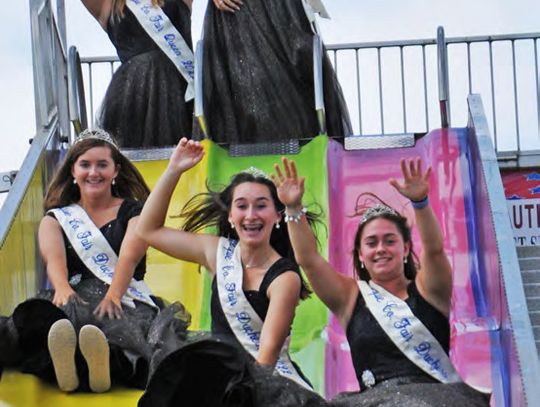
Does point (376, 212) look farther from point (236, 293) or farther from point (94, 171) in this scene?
point (94, 171)

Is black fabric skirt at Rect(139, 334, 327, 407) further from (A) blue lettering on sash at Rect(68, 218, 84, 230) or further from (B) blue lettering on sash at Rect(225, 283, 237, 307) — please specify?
(A) blue lettering on sash at Rect(68, 218, 84, 230)

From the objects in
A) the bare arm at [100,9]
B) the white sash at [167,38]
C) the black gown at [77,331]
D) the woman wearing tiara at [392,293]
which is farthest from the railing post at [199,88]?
the woman wearing tiara at [392,293]

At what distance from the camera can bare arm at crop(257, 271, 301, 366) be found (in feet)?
24.2

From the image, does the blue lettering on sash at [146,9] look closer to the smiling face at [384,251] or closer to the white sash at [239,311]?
the white sash at [239,311]

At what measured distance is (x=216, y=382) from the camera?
6758 mm

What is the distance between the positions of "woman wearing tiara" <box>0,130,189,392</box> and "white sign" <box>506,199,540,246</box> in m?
4.13

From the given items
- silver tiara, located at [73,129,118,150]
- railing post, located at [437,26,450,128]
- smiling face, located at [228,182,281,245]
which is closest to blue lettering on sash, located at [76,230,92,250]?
silver tiara, located at [73,129,118,150]

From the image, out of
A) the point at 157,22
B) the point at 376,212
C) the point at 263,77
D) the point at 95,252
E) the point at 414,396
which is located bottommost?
the point at 414,396

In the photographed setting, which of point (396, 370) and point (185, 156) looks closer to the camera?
point (396, 370)

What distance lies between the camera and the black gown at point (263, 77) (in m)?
10.9

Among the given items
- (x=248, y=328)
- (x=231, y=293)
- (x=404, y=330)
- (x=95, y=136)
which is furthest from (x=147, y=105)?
(x=404, y=330)

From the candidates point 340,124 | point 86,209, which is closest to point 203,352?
point 86,209

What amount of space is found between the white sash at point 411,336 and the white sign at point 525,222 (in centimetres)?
515

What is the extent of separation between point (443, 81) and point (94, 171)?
309 cm
